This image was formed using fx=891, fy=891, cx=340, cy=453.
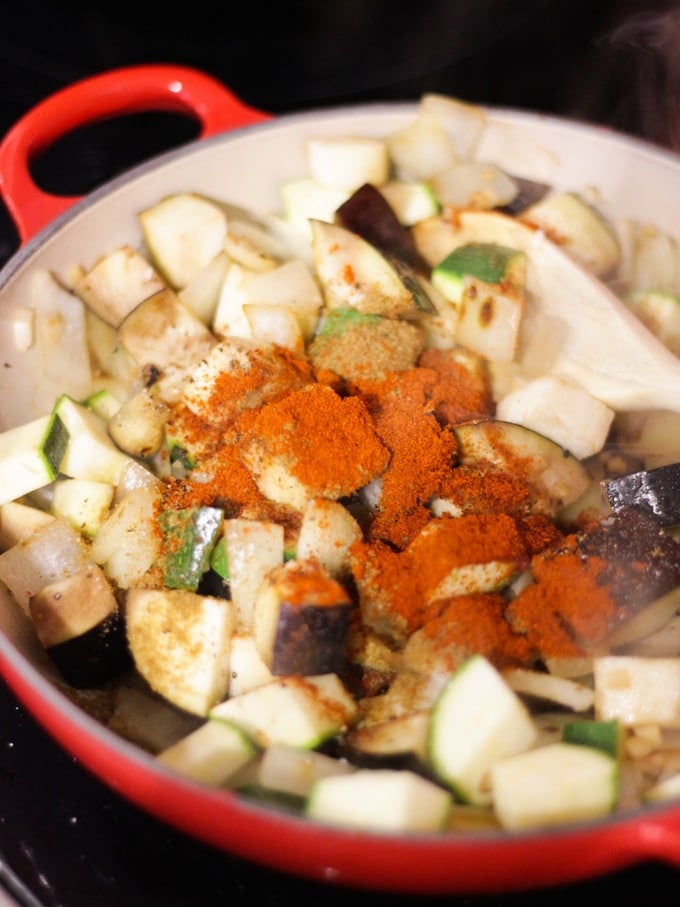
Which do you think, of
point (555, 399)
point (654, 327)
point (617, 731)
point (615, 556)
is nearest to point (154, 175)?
point (555, 399)

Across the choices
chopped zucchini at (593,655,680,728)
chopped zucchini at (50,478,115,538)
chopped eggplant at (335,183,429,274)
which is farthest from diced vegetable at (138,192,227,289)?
chopped zucchini at (593,655,680,728)

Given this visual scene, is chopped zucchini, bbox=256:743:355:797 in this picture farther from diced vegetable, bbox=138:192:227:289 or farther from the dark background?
the dark background

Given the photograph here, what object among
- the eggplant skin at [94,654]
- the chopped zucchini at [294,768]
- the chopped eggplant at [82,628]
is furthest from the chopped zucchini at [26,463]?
the chopped zucchini at [294,768]

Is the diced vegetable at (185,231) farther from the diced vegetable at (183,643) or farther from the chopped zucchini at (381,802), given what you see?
the chopped zucchini at (381,802)

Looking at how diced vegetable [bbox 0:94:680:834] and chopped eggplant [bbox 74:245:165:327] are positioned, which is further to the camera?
chopped eggplant [bbox 74:245:165:327]

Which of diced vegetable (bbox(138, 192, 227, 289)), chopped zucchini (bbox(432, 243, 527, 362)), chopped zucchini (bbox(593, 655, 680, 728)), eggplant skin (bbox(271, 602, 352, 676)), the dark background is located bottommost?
chopped zucchini (bbox(593, 655, 680, 728))

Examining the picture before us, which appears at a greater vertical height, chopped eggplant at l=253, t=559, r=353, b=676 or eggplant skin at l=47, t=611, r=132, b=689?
chopped eggplant at l=253, t=559, r=353, b=676
